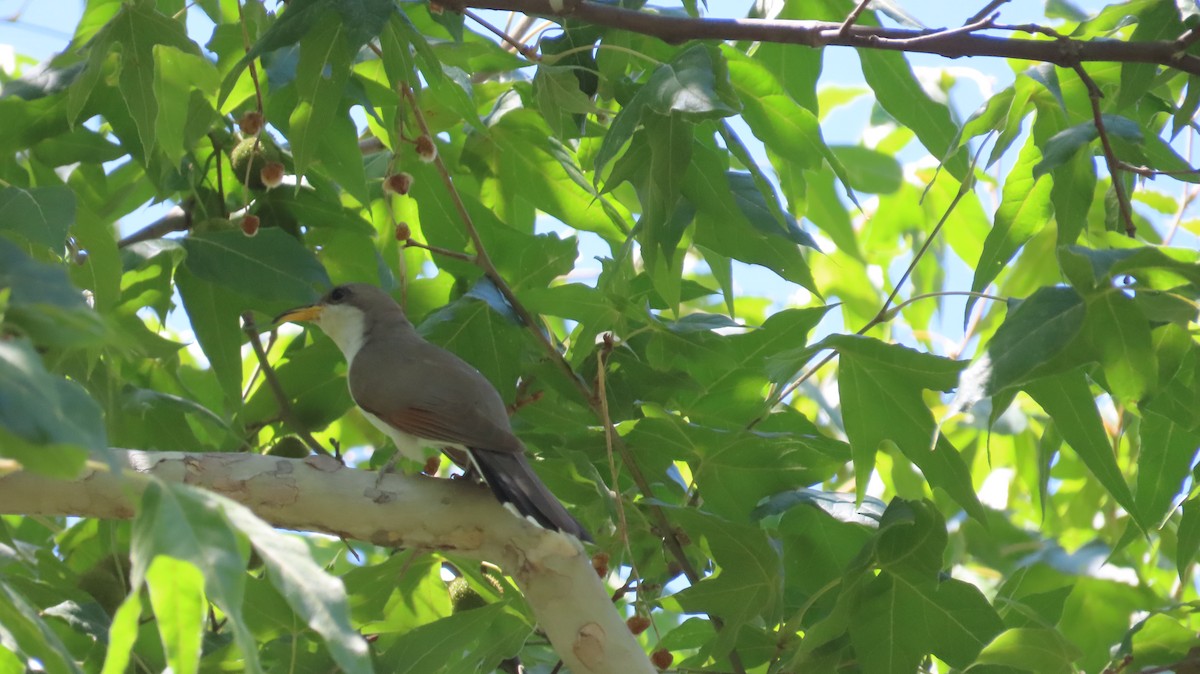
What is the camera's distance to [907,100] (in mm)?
3309

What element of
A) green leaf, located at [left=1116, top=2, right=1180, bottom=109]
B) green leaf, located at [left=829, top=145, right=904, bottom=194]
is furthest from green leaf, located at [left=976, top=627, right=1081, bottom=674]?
green leaf, located at [left=829, top=145, right=904, bottom=194]

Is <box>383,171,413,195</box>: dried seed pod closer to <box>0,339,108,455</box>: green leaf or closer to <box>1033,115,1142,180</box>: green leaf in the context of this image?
<box>1033,115,1142,180</box>: green leaf

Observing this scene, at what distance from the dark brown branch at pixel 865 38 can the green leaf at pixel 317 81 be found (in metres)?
0.27

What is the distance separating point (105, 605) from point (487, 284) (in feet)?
4.59

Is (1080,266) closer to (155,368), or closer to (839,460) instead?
(839,460)

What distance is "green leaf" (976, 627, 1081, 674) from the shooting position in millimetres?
2500

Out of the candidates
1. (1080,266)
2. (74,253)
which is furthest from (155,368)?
(1080,266)

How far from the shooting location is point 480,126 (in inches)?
127

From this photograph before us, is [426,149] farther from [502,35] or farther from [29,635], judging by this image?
[29,635]

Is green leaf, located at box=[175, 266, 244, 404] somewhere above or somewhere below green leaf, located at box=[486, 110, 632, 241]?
below

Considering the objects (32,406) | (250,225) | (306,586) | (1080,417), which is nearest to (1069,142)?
(1080,417)

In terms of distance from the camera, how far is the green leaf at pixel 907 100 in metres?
3.28

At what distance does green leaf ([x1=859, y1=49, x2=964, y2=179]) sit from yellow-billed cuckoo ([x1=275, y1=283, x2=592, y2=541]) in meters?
1.30

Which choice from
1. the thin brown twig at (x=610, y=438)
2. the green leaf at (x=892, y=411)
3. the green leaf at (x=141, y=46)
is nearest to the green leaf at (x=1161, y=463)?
the green leaf at (x=892, y=411)
